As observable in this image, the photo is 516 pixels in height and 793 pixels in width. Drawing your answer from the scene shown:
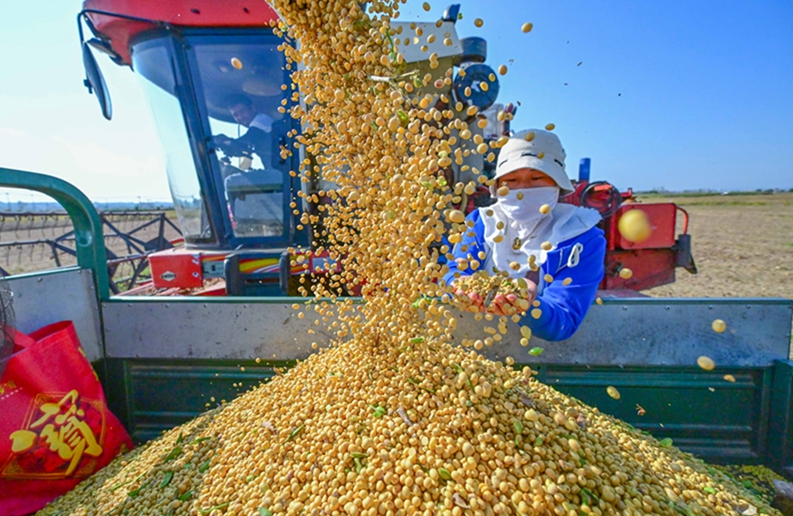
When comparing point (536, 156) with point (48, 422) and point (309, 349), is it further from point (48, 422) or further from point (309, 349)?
point (48, 422)

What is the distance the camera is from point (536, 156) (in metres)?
2.06

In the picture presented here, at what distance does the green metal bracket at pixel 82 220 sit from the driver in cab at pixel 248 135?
5.15 ft

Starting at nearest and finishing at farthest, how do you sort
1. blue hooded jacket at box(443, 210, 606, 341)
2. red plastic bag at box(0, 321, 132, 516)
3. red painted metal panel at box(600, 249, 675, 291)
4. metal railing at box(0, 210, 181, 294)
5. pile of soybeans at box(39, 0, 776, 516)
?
1. pile of soybeans at box(39, 0, 776, 516)
2. red plastic bag at box(0, 321, 132, 516)
3. blue hooded jacket at box(443, 210, 606, 341)
4. red painted metal panel at box(600, 249, 675, 291)
5. metal railing at box(0, 210, 181, 294)

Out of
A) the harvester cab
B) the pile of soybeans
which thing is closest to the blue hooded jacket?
the pile of soybeans

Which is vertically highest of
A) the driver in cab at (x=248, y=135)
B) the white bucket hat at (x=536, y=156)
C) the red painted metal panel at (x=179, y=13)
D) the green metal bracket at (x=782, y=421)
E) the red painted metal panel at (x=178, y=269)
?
the red painted metal panel at (x=179, y=13)

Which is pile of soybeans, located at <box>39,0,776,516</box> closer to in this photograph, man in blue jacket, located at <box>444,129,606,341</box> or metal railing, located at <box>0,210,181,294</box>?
man in blue jacket, located at <box>444,129,606,341</box>

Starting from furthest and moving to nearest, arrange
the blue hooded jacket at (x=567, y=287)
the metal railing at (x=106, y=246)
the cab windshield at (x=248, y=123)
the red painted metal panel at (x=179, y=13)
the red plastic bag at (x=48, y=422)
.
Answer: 1. the metal railing at (x=106, y=246)
2. the cab windshield at (x=248, y=123)
3. the red painted metal panel at (x=179, y=13)
4. the blue hooded jacket at (x=567, y=287)
5. the red plastic bag at (x=48, y=422)

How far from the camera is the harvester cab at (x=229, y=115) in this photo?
328 centimetres

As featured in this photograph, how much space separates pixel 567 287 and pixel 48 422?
8.02 feet

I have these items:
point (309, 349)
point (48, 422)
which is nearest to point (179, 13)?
point (309, 349)

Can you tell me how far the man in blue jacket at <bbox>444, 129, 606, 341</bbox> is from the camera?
1.95m

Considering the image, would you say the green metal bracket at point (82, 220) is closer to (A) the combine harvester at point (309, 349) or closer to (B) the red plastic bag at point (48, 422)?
(A) the combine harvester at point (309, 349)

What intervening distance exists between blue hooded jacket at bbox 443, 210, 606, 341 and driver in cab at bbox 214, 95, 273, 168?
2365 mm

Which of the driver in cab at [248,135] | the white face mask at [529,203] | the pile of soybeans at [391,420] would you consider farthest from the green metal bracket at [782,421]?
the driver in cab at [248,135]
